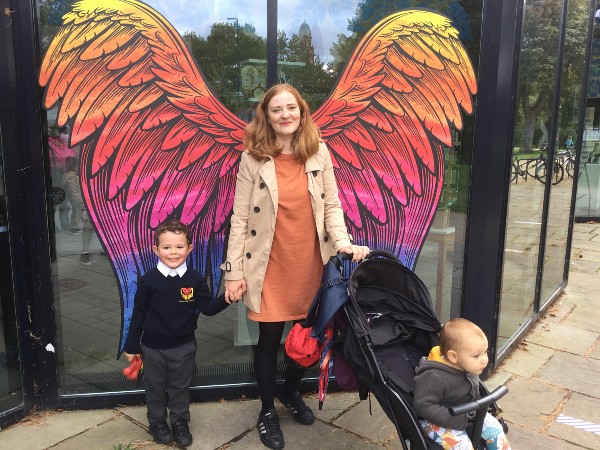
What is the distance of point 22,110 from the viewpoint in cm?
300

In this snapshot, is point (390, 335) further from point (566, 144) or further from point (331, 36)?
point (566, 144)

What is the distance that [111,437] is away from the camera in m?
3.13

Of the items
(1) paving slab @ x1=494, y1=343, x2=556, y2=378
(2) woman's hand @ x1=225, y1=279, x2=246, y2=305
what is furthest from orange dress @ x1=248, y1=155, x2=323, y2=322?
(1) paving slab @ x1=494, y1=343, x2=556, y2=378

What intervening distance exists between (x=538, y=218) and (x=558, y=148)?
27.9 inches

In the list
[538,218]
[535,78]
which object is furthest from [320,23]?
[538,218]

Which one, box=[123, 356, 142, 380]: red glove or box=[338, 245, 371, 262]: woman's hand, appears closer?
box=[338, 245, 371, 262]: woman's hand

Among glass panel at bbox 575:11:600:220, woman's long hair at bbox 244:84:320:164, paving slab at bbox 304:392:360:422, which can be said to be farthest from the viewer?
glass panel at bbox 575:11:600:220

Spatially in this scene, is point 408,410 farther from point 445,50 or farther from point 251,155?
point 445,50

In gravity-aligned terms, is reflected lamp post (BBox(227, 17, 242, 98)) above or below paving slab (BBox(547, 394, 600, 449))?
above

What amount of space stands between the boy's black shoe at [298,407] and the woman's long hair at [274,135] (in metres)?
1.43

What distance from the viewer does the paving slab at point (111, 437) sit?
304cm

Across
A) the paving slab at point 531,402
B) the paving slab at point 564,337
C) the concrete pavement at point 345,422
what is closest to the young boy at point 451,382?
the concrete pavement at point 345,422

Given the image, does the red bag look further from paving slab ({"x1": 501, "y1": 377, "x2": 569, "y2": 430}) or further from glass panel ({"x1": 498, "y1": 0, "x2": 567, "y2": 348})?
glass panel ({"x1": 498, "y1": 0, "x2": 567, "y2": 348})

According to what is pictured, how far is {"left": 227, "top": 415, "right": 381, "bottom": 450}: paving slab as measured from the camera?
3.05m
